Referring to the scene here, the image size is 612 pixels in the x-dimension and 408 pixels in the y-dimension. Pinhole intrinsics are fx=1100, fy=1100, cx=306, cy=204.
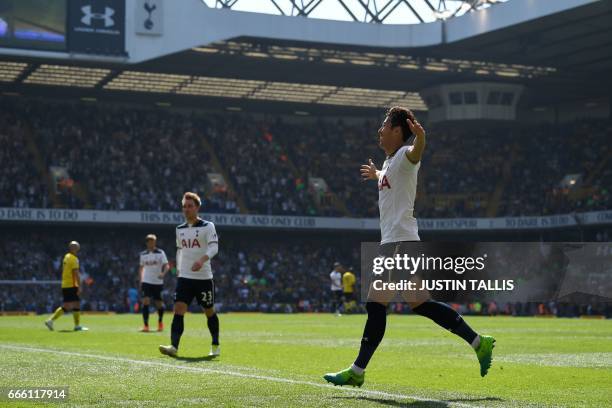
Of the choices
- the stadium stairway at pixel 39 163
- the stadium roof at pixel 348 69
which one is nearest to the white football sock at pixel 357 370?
the stadium roof at pixel 348 69

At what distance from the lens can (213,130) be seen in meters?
59.9

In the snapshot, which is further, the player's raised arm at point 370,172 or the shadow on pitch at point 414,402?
the player's raised arm at point 370,172

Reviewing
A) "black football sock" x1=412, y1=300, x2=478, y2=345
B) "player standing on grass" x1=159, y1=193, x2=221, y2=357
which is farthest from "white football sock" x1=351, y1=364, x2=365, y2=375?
"player standing on grass" x1=159, y1=193, x2=221, y2=357

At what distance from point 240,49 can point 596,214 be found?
18.6 m

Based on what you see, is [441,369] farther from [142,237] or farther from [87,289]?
[142,237]

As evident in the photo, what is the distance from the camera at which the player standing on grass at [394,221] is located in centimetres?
919

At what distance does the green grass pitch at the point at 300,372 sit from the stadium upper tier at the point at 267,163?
32654mm

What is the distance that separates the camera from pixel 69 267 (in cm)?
2442

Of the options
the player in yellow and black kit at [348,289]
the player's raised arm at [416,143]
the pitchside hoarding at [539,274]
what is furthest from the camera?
the pitchside hoarding at [539,274]

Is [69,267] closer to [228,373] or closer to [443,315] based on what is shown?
[228,373]

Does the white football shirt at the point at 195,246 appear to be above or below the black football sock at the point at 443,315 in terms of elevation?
above

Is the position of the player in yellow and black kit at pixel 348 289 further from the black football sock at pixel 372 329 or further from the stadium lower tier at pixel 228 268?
the black football sock at pixel 372 329

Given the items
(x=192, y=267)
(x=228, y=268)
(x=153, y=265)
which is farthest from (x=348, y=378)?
(x=228, y=268)

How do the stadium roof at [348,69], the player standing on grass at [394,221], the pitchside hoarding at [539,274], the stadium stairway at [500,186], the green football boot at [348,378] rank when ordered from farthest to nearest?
the stadium stairway at [500,186]
the stadium roof at [348,69]
the pitchside hoarding at [539,274]
the green football boot at [348,378]
the player standing on grass at [394,221]
